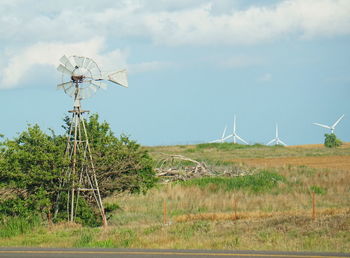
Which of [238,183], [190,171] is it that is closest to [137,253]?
[238,183]

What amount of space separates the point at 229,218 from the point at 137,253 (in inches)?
399

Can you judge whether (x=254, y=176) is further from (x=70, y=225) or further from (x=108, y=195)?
(x=70, y=225)

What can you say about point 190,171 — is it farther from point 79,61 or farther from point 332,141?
point 332,141

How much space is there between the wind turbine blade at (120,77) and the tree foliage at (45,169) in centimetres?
348

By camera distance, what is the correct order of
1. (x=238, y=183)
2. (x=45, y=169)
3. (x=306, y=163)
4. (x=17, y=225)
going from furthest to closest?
(x=306, y=163), (x=238, y=183), (x=45, y=169), (x=17, y=225)

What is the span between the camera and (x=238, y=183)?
39.1 m

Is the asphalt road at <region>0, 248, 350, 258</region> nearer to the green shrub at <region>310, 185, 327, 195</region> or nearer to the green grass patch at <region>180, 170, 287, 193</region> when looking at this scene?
the green grass patch at <region>180, 170, 287, 193</region>

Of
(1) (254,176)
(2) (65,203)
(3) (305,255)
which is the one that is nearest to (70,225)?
(2) (65,203)

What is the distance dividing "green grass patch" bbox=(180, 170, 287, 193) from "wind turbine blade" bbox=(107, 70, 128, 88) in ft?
48.8

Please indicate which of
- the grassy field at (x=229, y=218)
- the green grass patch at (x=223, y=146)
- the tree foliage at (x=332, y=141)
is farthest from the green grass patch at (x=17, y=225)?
the tree foliage at (x=332, y=141)

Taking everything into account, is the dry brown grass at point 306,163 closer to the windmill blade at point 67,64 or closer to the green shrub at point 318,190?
the green shrub at point 318,190

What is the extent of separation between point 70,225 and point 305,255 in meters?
12.0

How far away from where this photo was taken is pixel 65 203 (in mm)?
25281

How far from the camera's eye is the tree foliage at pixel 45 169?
2428cm
